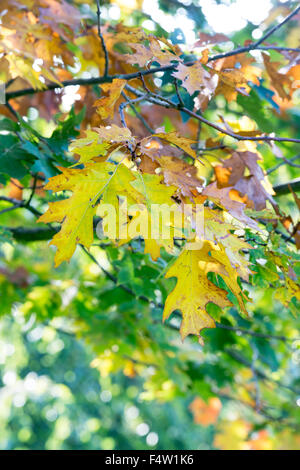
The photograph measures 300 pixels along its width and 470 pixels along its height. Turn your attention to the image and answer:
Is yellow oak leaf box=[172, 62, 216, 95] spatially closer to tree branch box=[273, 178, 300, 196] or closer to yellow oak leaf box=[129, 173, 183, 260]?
yellow oak leaf box=[129, 173, 183, 260]

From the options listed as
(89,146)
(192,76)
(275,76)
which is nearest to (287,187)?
(275,76)

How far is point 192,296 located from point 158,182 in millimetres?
225

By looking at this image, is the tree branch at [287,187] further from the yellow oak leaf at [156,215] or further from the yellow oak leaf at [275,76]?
the yellow oak leaf at [156,215]

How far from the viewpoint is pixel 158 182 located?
30.2 inches

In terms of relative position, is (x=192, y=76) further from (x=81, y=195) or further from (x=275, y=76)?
(x=275, y=76)

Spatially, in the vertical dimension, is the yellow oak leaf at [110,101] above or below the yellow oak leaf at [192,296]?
above

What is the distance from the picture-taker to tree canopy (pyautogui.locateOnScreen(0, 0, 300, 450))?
0.79 m

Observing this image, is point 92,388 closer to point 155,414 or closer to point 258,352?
point 155,414

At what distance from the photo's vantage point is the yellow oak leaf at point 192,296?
810 mm

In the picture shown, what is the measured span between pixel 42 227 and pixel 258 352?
1.20 meters

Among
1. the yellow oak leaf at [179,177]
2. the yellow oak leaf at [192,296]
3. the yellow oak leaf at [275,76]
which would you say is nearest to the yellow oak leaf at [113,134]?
the yellow oak leaf at [179,177]

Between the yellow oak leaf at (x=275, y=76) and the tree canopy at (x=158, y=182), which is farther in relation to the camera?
the yellow oak leaf at (x=275, y=76)

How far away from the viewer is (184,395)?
2645 millimetres
